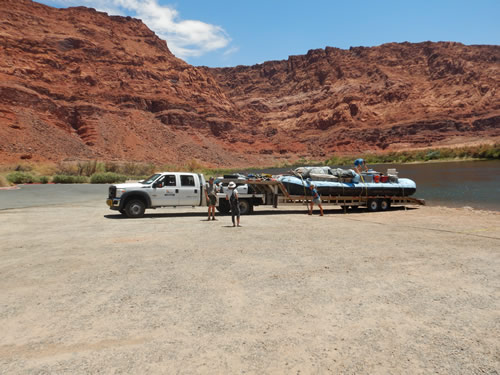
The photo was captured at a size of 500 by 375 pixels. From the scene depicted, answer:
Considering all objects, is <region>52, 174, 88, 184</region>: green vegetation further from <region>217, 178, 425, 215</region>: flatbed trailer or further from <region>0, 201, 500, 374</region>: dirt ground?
<region>0, 201, 500, 374</region>: dirt ground

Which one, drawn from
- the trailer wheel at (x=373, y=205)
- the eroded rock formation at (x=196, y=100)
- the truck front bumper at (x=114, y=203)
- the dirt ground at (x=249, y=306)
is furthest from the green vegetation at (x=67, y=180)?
the dirt ground at (x=249, y=306)

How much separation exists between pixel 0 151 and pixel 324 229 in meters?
62.5

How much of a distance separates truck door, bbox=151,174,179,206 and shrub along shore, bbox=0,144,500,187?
22456 millimetres

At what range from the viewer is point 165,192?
16.2 meters

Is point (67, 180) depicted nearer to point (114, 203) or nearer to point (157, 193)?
point (114, 203)

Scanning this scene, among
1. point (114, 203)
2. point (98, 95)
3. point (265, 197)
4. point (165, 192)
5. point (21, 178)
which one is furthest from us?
point (98, 95)

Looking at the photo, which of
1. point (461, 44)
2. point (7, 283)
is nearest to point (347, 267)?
point (7, 283)

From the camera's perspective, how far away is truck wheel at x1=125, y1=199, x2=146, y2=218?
15.7m

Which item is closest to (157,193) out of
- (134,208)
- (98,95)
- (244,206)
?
(134,208)

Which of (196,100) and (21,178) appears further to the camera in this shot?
(196,100)

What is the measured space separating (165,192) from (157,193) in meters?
0.33

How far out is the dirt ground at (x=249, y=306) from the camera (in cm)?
402

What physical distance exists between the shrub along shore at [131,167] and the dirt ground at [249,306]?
1169 inches

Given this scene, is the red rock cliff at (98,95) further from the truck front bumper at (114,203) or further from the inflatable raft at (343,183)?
the inflatable raft at (343,183)
